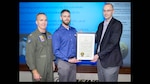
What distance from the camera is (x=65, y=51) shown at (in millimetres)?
3471

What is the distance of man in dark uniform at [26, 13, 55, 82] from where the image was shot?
345 centimetres

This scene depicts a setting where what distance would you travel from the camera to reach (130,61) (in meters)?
3.48

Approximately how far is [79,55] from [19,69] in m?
0.88

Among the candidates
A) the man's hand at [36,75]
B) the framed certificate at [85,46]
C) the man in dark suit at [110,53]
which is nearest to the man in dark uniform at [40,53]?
the man's hand at [36,75]

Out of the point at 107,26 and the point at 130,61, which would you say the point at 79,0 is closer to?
the point at 107,26

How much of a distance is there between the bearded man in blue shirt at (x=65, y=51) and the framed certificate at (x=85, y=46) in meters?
0.06

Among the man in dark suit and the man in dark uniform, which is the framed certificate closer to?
the man in dark suit

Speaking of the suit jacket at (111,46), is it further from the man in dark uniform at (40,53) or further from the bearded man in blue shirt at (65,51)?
the man in dark uniform at (40,53)

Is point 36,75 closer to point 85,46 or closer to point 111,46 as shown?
point 85,46

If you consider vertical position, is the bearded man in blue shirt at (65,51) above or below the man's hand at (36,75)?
above

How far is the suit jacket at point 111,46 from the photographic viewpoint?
3.46m
